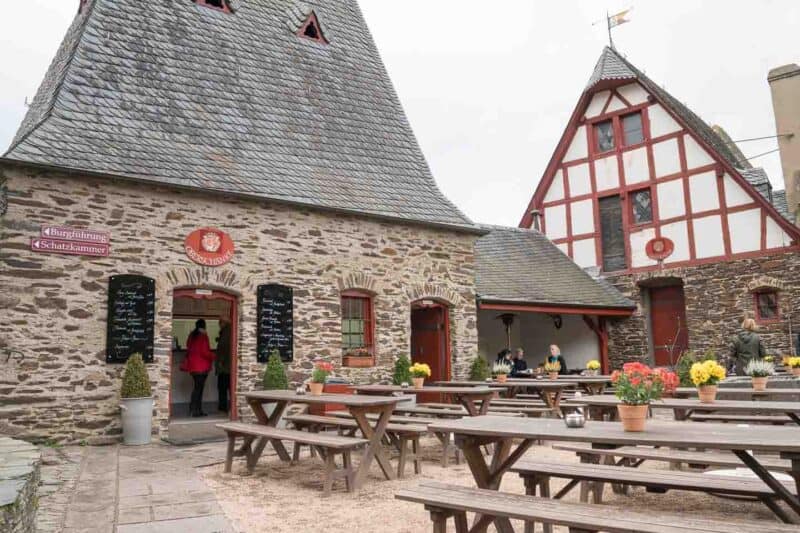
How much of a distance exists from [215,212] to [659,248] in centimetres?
1122

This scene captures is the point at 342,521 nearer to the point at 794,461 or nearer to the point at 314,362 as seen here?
the point at 794,461

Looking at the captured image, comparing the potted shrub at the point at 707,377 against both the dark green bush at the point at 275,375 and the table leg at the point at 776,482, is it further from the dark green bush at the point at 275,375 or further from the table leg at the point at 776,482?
the dark green bush at the point at 275,375

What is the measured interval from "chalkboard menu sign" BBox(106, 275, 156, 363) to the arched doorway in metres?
4.54

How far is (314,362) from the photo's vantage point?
32.6 feet

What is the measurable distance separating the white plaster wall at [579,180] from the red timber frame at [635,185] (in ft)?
0.28

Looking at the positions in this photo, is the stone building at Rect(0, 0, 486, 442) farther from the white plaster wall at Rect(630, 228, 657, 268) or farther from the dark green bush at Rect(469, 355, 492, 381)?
the white plaster wall at Rect(630, 228, 657, 268)

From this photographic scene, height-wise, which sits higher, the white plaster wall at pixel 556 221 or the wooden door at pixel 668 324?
the white plaster wall at pixel 556 221

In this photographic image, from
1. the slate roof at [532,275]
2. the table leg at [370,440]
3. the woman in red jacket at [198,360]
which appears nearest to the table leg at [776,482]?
the table leg at [370,440]

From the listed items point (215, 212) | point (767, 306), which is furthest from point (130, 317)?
point (767, 306)

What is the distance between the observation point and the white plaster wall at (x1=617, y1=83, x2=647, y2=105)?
16469mm

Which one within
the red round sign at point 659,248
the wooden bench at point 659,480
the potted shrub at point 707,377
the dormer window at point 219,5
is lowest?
the wooden bench at point 659,480

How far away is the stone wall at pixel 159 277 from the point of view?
302 inches

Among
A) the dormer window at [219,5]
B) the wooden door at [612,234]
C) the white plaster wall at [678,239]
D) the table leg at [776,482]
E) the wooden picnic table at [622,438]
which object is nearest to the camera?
the wooden picnic table at [622,438]

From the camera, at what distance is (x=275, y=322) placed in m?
9.52
